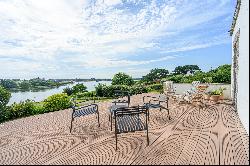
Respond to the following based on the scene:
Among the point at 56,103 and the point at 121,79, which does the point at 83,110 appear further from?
the point at 121,79

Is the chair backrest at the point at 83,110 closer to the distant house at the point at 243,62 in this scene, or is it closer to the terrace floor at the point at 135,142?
the terrace floor at the point at 135,142

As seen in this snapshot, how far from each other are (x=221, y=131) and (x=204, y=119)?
124 centimetres

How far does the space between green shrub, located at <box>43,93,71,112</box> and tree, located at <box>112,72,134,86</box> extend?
6.64 metres

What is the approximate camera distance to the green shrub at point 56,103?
32.2 feet

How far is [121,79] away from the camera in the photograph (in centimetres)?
1672

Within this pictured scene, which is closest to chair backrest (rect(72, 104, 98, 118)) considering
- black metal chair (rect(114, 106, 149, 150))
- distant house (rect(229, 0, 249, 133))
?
black metal chair (rect(114, 106, 149, 150))

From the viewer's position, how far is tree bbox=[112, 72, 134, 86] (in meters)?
16.6

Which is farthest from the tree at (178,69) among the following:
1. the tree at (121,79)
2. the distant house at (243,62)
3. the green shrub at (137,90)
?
the distant house at (243,62)

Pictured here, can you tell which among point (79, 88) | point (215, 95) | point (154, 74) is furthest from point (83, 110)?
point (154, 74)

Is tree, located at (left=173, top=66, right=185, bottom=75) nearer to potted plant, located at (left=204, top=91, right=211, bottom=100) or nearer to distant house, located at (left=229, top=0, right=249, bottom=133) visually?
potted plant, located at (left=204, top=91, right=211, bottom=100)

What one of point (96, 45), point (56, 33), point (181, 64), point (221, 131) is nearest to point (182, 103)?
point (221, 131)

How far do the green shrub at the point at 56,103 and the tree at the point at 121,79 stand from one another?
664 cm

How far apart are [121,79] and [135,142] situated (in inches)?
463

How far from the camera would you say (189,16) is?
522 inches
